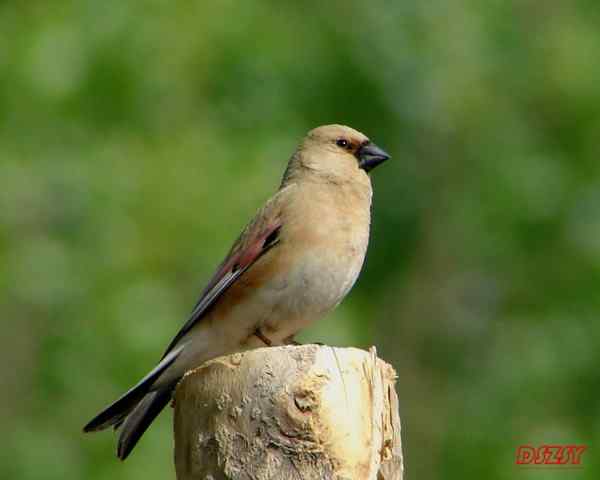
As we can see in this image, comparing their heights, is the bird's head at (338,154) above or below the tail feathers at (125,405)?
above

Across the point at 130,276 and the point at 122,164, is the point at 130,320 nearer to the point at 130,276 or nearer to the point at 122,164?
the point at 130,276

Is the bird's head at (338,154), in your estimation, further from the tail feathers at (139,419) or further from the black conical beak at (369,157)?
the tail feathers at (139,419)

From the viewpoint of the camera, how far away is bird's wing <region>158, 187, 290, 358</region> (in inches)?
218

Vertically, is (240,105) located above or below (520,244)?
above

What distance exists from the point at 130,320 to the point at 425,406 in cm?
438

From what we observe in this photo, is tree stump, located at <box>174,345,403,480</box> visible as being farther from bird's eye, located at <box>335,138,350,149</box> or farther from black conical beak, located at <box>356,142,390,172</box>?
bird's eye, located at <box>335,138,350,149</box>

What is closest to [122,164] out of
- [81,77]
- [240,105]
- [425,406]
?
[81,77]

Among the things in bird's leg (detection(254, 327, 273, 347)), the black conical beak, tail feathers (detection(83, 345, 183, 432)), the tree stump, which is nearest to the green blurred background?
the black conical beak

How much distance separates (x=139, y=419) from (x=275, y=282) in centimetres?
92

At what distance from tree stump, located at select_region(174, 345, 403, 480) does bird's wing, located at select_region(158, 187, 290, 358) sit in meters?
1.66

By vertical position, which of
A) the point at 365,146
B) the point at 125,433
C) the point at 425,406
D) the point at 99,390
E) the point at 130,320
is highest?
the point at 365,146

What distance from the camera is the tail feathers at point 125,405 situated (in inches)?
192

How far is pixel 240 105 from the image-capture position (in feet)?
32.3

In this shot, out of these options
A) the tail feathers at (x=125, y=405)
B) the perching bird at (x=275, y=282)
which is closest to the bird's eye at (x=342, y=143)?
the perching bird at (x=275, y=282)
